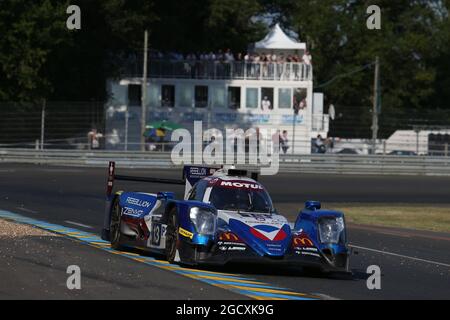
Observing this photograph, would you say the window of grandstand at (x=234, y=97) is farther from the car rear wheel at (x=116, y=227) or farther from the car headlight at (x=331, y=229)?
the car headlight at (x=331, y=229)

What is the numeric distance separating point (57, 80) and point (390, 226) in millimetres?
32842

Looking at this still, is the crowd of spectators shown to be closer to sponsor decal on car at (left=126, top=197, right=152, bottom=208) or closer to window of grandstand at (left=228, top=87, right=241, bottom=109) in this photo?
window of grandstand at (left=228, top=87, right=241, bottom=109)

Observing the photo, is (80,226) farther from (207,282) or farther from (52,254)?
(207,282)

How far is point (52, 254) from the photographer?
13555 millimetres

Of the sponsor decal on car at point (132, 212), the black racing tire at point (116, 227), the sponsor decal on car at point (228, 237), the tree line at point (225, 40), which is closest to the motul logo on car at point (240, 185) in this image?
the sponsor decal on car at point (132, 212)

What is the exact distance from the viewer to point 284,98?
190 feet

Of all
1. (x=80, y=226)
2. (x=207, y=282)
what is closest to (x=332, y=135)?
(x=80, y=226)

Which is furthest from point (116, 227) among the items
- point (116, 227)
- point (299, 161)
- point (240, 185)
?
point (299, 161)

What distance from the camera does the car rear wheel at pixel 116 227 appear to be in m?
15.7

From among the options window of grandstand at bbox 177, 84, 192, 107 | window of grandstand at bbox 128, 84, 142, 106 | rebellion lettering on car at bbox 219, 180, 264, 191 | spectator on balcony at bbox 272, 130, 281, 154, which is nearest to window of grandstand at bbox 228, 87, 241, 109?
window of grandstand at bbox 177, 84, 192, 107

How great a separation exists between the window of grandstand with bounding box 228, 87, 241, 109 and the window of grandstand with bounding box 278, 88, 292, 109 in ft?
7.28

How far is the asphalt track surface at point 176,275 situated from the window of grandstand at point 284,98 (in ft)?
72.4

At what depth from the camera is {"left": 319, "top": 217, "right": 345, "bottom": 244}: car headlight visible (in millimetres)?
13797

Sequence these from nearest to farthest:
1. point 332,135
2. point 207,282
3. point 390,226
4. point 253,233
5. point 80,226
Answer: point 207,282 → point 253,233 → point 80,226 → point 390,226 → point 332,135
